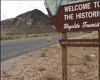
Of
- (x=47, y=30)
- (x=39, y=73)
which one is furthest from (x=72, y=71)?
(x=47, y=30)

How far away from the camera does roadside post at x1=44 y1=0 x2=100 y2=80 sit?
30.1 ft

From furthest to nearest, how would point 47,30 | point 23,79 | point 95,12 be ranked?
point 47,30, point 23,79, point 95,12

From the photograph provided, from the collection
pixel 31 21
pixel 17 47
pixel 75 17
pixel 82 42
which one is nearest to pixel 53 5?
pixel 75 17

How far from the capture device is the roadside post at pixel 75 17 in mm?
9172

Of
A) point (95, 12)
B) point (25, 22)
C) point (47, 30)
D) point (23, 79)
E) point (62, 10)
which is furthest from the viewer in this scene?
point (25, 22)

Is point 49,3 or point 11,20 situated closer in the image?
point 49,3

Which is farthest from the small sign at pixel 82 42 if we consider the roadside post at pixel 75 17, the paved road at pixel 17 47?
the paved road at pixel 17 47

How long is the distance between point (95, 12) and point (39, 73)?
3921mm

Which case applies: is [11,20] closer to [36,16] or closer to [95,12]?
[36,16]

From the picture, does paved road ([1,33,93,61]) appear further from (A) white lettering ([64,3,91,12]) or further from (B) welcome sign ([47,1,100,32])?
(A) white lettering ([64,3,91,12])

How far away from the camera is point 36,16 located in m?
128

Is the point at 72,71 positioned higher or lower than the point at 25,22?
higher

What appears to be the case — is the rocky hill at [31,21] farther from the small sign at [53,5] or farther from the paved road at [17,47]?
the small sign at [53,5]

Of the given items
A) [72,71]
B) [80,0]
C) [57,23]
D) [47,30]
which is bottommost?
[47,30]
